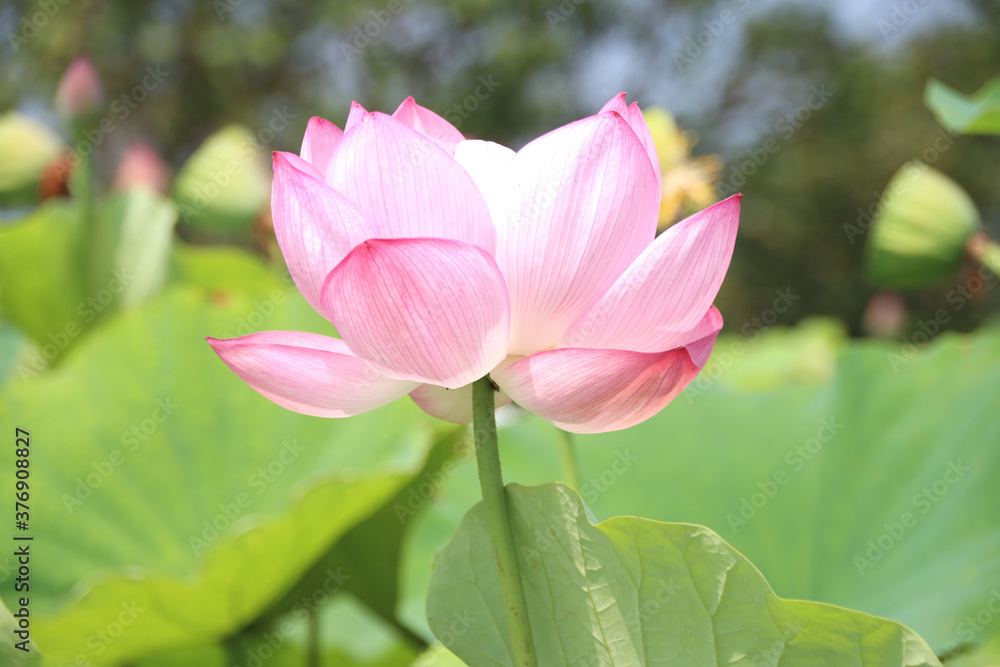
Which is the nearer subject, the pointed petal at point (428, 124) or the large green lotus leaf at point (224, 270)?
the pointed petal at point (428, 124)

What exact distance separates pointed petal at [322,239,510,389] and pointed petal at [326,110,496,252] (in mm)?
22

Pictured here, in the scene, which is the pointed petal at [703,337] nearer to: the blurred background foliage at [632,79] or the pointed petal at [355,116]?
the pointed petal at [355,116]

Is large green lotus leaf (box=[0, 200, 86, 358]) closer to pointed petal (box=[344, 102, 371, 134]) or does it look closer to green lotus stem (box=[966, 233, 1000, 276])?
pointed petal (box=[344, 102, 371, 134])

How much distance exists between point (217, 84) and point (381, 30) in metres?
1.23

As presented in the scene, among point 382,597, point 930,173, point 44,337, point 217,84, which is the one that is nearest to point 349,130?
point 382,597

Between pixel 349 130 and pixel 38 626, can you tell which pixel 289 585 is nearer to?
pixel 38 626

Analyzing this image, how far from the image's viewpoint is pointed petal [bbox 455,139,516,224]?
0.91 feet

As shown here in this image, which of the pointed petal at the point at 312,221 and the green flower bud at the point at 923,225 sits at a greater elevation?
the pointed petal at the point at 312,221

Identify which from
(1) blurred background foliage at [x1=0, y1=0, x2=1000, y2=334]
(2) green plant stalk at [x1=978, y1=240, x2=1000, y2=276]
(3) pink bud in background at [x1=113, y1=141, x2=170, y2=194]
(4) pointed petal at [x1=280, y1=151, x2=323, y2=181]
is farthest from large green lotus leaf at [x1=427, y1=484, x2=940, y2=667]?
(1) blurred background foliage at [x1=0, y1=0, x2=1000, y2=334]

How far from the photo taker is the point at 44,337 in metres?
1.05

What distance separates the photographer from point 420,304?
0.79 feet

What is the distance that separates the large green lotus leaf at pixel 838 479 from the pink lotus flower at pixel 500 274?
33cm

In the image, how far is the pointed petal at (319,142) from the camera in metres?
0.31

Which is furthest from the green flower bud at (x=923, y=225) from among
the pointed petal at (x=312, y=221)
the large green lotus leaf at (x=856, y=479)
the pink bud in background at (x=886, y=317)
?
the pink bud in background at (x=886, y=317)
